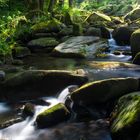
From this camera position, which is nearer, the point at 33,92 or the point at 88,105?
the point at 88,105

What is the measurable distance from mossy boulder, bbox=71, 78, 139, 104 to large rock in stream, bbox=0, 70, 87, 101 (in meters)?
1.18

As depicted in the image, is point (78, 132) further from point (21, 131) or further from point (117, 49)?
point (117, 49)

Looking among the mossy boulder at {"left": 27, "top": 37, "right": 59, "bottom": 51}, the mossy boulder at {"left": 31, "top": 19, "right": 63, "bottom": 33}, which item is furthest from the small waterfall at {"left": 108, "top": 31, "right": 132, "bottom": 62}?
the mossy boulder at {"left": 31, "top": 19, "right": 63, "bottom": 33}

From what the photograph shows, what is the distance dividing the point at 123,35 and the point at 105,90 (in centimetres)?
797

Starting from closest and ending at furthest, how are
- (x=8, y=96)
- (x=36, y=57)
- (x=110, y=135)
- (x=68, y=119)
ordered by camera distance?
(x=110, y=135)
(x=68, y=119)
(x=8, y=96)
(x=36, y=57)

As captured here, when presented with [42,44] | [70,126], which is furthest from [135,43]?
[70,126]

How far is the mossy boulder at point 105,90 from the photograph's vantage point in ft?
21.6

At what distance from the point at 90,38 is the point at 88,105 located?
7.37 meters

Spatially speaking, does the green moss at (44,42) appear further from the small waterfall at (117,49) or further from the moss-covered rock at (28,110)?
the moss-covered rock at (28,110)

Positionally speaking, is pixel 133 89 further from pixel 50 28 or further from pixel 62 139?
pixel 50 28

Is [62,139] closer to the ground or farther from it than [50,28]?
closer to the ground

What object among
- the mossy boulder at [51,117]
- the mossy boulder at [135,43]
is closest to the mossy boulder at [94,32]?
the mossy boulder at [135,43]

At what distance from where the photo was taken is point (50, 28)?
14992mm

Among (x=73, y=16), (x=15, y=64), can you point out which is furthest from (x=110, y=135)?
(x=73, y=16)
